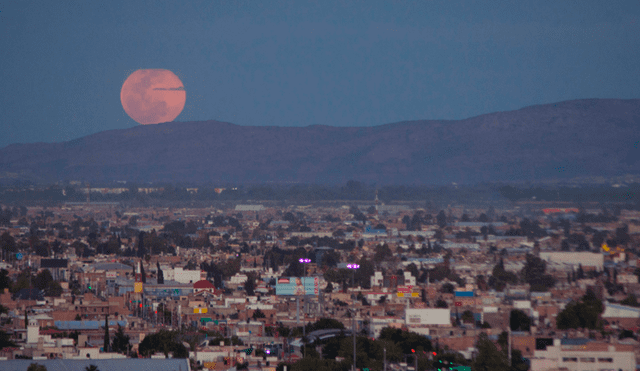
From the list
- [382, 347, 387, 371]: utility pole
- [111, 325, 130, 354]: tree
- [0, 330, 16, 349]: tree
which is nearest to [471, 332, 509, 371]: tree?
[382, 347, 387, 371]: utility pole

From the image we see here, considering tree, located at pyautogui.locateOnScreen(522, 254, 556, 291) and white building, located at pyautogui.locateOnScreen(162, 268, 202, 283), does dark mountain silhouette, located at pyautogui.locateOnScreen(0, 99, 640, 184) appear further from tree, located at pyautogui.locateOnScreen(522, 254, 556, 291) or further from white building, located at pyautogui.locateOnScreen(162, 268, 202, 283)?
white building, located at pyautogui.locateOnScreen(162, 268, 202, 283)

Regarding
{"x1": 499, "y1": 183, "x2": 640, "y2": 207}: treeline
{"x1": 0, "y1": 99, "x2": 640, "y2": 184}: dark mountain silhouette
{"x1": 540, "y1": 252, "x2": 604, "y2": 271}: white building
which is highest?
{"x1": 0, "y1": 99, "x2": 640, "y2": 184}: dark mountain silhouette

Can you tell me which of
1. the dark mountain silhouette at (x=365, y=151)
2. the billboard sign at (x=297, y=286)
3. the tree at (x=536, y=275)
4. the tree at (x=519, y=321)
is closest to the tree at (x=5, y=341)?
the tree at (x=519, y=321)

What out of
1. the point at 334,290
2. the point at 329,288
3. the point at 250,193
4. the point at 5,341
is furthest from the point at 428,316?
the point at 250,193

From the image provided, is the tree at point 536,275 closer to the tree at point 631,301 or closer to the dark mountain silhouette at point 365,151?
the tree at point 631,301

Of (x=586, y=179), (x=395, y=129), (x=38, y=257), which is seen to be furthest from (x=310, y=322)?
(x=395, y=129)

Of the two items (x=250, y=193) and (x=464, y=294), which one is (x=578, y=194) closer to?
(x=464, y=294)

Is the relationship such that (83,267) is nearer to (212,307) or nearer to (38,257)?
(38,257)

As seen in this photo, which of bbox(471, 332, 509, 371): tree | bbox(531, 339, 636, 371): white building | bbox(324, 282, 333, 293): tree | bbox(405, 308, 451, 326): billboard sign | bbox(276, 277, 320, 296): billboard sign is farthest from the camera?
bbox(324, 282, 333, 293): tree
